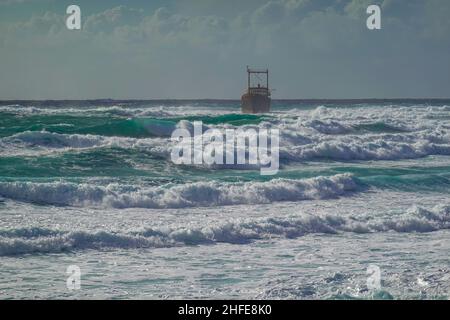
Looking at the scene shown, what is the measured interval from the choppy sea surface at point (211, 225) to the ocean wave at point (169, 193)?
3 centimetres

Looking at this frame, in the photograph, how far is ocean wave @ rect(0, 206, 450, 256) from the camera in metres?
11.0

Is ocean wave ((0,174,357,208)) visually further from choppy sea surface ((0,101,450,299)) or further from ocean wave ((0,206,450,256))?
ocean wave ((0,206,450,256))

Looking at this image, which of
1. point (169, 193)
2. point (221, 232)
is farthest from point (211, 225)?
point (169, 193)

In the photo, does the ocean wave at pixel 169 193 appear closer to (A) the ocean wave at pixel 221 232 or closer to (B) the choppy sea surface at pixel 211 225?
(B) the choppy sea surface at pixel 211 225

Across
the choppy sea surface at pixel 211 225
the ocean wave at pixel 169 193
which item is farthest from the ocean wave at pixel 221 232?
the ocean wave at pixel 169 193

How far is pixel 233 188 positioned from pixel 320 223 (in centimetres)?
→ 381

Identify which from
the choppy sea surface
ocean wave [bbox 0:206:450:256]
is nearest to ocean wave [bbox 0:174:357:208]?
the choppy sea surface

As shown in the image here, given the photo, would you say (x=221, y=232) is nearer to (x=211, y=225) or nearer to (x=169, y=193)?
(x=211, y=225)

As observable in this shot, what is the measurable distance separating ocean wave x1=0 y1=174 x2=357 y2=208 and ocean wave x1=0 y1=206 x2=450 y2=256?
281cm

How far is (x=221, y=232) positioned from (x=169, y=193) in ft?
12.7

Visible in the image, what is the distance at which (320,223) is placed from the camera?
13164mm

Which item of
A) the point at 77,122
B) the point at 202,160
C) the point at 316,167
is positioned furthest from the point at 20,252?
the point at 77,122

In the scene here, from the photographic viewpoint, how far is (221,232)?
1215cm

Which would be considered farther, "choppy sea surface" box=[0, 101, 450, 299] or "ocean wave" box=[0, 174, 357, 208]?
"ocean wave" box=[0, 174, 357, 208]
